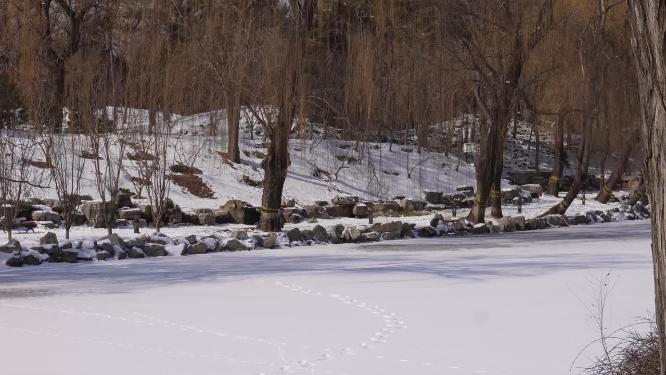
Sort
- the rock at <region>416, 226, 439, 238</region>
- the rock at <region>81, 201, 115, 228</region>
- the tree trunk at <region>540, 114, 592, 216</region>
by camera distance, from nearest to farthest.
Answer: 1. the rock at <region>416, 226, 439, 238</region>
2. the rock at <region>81, 201, 115, 228</region>
3. the tree trunk at <region>540, 114, 592, 216</region>

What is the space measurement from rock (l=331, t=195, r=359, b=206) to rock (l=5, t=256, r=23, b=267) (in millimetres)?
10573

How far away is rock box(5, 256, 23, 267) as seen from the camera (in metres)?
11.8

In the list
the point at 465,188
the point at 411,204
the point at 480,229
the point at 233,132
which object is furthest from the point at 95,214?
the point at 465,188

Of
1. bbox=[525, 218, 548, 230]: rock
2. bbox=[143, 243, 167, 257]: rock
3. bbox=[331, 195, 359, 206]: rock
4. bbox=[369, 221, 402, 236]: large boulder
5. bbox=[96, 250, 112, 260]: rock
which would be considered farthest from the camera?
bbox=[331, 195, 359, 206]: rock

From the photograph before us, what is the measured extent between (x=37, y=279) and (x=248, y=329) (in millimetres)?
4235

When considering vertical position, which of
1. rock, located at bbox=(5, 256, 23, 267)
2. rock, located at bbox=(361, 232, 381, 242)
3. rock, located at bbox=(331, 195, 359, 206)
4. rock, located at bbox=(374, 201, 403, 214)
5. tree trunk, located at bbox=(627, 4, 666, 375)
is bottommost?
rock, located at bbox=(5, 256, 23, 267)

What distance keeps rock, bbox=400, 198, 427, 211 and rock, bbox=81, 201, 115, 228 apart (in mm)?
7653

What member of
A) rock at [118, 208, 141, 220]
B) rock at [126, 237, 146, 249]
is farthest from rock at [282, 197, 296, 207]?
rock at [126, 237, 146, 249]

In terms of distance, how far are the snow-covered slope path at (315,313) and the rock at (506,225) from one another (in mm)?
5927

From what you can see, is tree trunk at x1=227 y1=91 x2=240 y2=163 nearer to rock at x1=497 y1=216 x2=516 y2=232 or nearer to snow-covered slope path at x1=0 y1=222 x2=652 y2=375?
rock at x1=497 y1=216 x2=516 y2=232

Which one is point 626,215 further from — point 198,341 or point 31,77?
point 198,341

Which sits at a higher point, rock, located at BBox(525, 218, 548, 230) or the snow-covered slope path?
rock, located at BBox(525, 218, 548, 230)

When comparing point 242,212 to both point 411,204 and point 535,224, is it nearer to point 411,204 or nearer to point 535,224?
point 411,204

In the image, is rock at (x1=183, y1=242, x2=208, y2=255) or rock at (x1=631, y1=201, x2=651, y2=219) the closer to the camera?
rock at (x1=183, y1=242, x2=208, y2=255)
